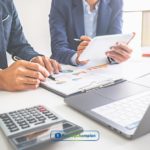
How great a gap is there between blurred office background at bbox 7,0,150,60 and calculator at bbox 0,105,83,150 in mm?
1430

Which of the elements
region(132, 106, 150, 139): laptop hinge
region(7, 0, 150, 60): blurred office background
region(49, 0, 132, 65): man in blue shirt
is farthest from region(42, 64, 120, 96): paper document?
region(7, 0, 150, 60): blurred office background

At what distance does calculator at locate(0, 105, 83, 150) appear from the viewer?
42 cm

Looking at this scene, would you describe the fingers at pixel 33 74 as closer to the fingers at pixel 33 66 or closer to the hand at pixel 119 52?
the fingers at pixel 33 66

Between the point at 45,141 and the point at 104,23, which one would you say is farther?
the point at 104,23

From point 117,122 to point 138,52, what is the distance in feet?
2.87

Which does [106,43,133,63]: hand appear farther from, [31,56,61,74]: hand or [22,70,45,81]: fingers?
[22,70,45,81]: fingers

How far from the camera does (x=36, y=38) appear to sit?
2129 mm

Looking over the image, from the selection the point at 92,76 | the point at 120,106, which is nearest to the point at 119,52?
the point at 92,76

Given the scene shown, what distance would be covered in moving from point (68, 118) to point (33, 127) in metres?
0.10

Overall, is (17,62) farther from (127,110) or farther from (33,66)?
(127,110)

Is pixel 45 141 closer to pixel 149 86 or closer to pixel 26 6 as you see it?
pixel 149 86

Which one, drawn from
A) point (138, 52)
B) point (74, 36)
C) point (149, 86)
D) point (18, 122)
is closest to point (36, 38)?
point (74, 36)

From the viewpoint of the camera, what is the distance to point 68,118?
1.83ft

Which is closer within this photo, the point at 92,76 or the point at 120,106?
the point at 120,106
